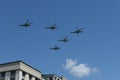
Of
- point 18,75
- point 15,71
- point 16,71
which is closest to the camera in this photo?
point 18,75

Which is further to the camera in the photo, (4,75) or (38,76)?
(38,76)

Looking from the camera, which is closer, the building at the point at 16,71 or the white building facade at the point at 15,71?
the white building facade at the point at 15,71

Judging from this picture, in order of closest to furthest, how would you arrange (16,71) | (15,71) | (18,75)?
(18,75), (16,71), (15,71)

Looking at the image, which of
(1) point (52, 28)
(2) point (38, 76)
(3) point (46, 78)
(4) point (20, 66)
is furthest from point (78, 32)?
(3) point (46, 78)

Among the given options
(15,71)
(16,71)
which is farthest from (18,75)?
(15,71)

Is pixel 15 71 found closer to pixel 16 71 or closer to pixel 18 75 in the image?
pixel 16 71

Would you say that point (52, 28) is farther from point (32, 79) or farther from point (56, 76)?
point (56, 76)

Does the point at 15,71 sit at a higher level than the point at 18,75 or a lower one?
higher

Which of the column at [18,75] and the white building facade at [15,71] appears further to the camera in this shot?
the white building facade at [15,71]

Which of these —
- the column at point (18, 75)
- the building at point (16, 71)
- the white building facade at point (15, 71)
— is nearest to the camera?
the column at point (18, 75)

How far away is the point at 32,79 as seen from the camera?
15500 cm

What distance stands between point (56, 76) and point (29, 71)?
37.8m

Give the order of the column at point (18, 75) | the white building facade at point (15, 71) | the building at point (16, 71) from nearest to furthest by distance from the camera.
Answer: the column at point (18, 75) < the white building facade at point (15, 71) < the building at point (16, 71)

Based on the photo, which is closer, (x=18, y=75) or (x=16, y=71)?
(x=18, y=75)
